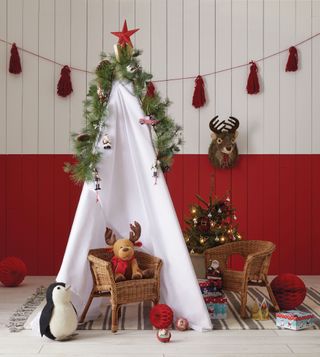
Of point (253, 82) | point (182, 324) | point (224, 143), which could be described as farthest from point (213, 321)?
point (253, 82)

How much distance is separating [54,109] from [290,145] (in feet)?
8.31

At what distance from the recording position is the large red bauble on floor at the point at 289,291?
476 cm

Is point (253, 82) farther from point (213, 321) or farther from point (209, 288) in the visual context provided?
point (213, 321)

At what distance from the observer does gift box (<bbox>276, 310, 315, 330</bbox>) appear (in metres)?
4.21

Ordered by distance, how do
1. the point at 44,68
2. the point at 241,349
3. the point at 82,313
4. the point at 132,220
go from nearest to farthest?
1. the point at 241,349
2. the point at 82,313
3. the point at 132,220
4. the point at 44,68

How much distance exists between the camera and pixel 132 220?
470cm

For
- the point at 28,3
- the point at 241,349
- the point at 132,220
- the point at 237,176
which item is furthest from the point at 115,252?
the point at 28,3

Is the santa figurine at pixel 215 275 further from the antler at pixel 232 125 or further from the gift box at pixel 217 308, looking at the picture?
the antler at pixel 232 125

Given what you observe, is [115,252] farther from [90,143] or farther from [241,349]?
[241,349]

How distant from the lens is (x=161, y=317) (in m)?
4.10

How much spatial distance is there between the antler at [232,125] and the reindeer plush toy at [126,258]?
231 centimetres

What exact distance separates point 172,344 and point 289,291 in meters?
1.29

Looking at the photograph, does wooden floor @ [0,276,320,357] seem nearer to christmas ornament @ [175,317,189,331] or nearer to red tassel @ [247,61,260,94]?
christmas ornament @ [175,317,189,331]

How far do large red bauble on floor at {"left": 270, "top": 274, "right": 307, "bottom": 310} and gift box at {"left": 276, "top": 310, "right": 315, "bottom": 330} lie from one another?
1.48 feet
